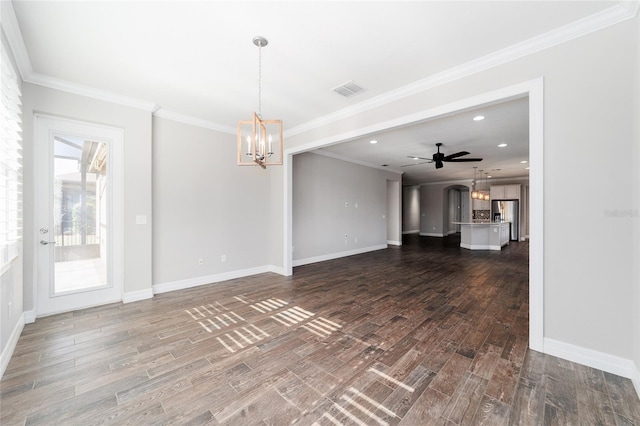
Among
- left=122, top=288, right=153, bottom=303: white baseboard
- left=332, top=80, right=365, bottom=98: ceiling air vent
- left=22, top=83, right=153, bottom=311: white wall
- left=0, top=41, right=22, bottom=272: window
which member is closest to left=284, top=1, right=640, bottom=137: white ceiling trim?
left=332, top=80, right=365, bottom=98: ceiling air vent

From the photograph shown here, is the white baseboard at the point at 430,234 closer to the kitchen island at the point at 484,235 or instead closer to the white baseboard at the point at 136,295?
the kitchen island at the point at 484,235

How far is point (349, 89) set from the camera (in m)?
3.52

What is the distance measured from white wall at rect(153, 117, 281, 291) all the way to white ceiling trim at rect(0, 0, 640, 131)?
511mm

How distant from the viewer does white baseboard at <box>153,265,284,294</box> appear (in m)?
4.35

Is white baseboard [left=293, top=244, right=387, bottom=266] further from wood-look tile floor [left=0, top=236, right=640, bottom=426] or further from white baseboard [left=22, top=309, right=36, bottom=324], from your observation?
white baseboard [left=22, top=309, right=36, bottom=324]

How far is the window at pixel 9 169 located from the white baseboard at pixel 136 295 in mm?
1383

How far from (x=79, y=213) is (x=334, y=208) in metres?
5.22

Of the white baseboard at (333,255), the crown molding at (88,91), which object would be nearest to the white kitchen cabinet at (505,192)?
the white baseboard at (333,255)

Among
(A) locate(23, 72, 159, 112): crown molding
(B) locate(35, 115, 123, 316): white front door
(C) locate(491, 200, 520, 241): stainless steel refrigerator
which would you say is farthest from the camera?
(C) locate(491, 200, 520, 241): stainless steel refrigerator

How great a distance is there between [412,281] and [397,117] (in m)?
3.02

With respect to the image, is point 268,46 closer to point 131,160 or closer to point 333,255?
point 131,160

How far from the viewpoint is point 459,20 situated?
2.29 meters

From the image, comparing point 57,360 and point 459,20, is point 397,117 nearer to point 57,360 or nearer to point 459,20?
point 459,20

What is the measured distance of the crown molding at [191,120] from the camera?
4.30m
